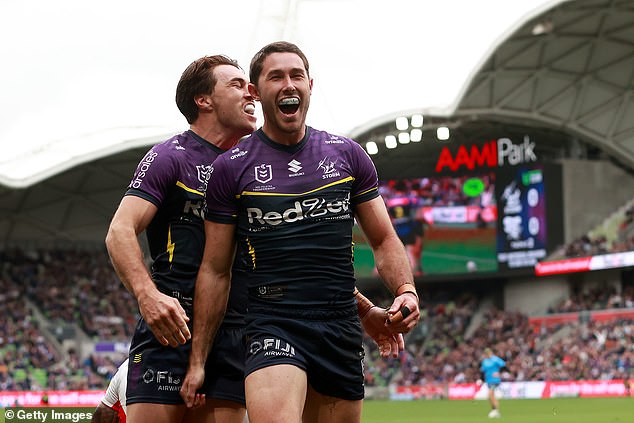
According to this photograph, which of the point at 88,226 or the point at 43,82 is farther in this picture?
the point at 88,226

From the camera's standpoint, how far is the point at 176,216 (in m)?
5.77

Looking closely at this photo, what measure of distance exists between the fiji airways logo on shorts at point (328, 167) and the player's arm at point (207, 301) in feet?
1.75

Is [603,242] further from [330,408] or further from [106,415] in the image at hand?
[330,408]

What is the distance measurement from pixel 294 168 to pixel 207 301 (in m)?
0.79

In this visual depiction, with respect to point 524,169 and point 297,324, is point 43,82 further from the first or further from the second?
point 297,324

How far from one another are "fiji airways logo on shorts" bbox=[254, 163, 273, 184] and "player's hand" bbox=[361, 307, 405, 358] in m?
0.92

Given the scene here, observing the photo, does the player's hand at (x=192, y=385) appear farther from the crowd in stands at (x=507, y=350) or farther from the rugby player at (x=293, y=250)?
the crowd in stands at (x=507, y=350)

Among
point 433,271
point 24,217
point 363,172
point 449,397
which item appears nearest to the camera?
point 363,172

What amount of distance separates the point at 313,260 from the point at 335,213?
0.83 ft

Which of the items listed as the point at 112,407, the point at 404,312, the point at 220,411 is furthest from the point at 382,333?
the point at 112,407

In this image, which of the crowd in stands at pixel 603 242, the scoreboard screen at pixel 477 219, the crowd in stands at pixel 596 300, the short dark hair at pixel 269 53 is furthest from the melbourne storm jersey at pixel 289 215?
the scoreboard screen at pixel 477 219

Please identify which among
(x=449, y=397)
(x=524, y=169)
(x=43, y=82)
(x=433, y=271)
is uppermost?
(x=43, y=82)

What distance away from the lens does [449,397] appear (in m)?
40.8

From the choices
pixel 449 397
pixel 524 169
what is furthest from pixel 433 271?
pixel 449 397
